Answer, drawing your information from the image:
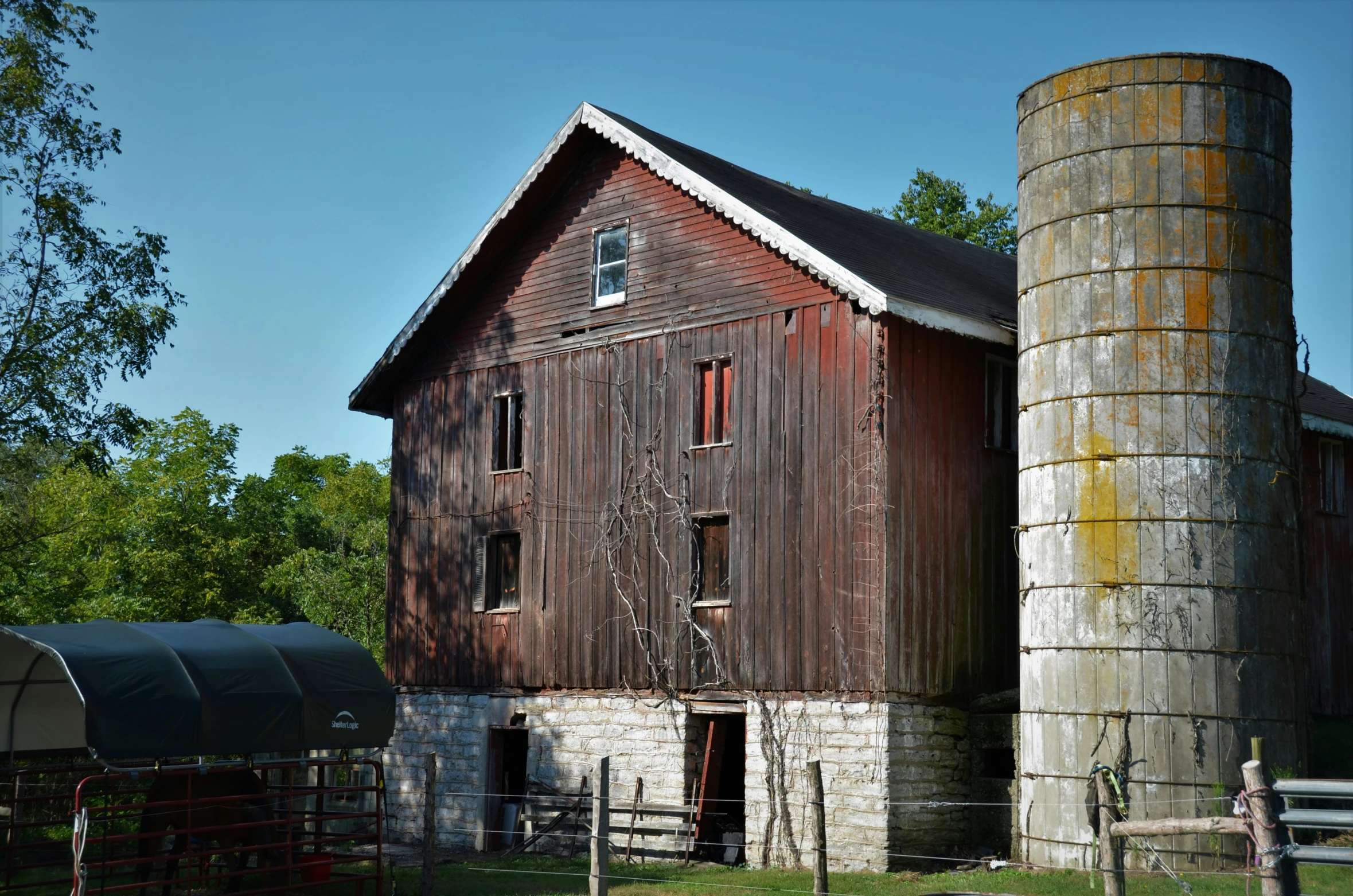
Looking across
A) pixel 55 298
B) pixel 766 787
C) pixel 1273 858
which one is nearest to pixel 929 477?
pixel 766 787

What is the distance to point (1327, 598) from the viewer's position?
23.4 meters

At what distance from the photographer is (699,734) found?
21016 mm

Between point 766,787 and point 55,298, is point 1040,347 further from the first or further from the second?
point 55,298

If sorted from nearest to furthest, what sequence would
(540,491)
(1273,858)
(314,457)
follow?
(1273,858) → (540,491) → (314,457)

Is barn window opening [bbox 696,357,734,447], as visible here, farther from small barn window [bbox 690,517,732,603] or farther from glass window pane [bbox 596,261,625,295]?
glass window pane [bbox 596,261,625,295]

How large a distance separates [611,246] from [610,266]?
360 millimetres

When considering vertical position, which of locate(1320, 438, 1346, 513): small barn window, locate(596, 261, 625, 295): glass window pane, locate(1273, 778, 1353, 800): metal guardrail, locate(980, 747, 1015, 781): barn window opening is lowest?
locate(980, 747, 1015, 781): barn window opening

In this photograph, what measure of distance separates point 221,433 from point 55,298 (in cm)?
2603

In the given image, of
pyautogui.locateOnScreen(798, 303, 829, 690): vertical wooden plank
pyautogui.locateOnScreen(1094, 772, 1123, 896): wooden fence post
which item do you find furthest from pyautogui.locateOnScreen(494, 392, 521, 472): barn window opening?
pyautogui.locateOnScreen(1094, 772, 1123, 896): wooden fence post

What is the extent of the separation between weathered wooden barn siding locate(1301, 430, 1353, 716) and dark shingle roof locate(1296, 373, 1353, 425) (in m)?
0.42

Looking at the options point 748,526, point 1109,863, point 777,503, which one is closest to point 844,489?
point 777,503

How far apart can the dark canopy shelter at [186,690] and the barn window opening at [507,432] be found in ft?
20.3

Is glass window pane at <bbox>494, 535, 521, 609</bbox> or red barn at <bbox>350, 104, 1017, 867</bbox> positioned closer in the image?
red barn at <bbox>350, 104, 1017, 867</bbox>

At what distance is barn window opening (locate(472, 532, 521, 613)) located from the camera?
2420 cm
